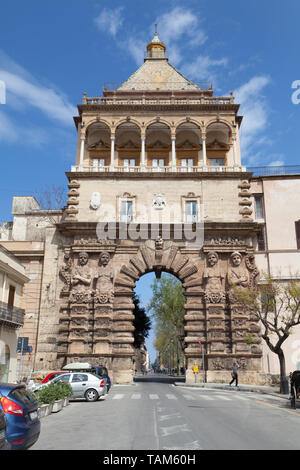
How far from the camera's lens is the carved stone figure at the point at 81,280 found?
30078 millimetres

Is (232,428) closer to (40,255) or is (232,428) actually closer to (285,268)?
Answer: (285,268)

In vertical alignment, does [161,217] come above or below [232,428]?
above

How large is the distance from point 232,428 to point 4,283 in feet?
65.7

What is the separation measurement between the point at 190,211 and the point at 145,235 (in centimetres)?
407

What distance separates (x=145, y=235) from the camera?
104ft

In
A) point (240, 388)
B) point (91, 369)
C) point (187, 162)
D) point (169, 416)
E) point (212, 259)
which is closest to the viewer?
point (169, 416)

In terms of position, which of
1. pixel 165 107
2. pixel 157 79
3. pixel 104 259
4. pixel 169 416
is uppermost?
pixel 157 79

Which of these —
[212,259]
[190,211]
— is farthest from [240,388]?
[190,211]

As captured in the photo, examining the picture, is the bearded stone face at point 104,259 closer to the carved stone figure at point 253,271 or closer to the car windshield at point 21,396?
the carved stone figure at point 253,271

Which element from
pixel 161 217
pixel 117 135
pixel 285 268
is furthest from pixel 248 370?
pixel 117 135

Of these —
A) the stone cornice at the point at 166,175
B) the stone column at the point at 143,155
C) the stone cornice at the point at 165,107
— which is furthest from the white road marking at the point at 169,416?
the stone cornice at the point at 165,107

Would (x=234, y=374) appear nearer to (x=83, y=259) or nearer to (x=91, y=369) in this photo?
(x=91, y=369)

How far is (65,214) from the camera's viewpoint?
35.4 metres

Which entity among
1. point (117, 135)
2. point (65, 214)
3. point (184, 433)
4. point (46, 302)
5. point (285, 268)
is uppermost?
point (117, 135)
